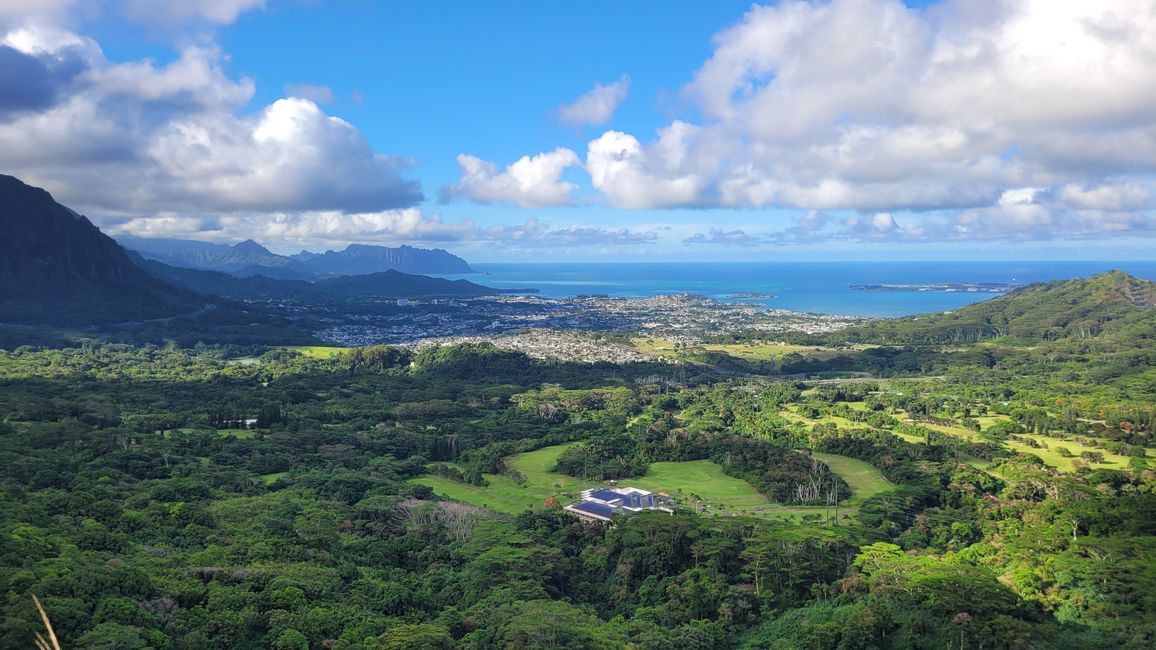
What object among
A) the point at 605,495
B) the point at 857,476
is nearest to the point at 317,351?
the point at 605,495

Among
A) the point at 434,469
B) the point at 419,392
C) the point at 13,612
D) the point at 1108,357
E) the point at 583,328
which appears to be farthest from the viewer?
the point at 583,328

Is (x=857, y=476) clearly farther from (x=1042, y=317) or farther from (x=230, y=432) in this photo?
(x=1042, y=317)

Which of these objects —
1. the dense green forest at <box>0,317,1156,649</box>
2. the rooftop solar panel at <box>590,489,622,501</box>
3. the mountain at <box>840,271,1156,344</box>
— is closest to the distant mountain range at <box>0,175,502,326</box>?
the dense green forest at <box>0,317,1156,649</box>

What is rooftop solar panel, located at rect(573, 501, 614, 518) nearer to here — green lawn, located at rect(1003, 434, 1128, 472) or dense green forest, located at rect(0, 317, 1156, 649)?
dense green forest, located at rect(0, 317, 1156, 649)

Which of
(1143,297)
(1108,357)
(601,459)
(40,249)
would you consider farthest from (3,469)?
(1143,297)

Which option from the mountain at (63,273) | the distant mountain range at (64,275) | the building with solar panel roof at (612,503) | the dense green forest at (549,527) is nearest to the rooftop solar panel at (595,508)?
the building with solar panel roof at (612,503)

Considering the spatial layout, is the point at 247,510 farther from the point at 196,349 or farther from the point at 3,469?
the point at 196,349
